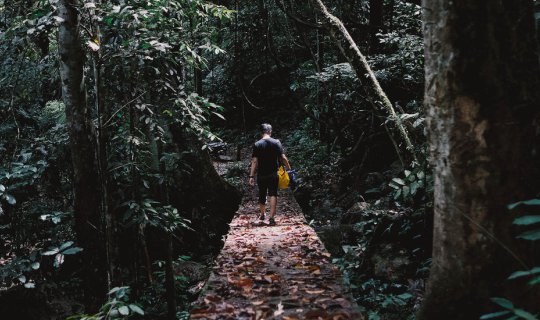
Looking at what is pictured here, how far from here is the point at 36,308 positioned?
6375mm

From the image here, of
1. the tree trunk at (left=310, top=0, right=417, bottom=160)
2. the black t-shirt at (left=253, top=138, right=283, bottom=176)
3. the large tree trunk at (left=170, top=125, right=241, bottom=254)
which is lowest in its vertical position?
the large tree trunk at (left=170, top=125, right=241, bottom=254)

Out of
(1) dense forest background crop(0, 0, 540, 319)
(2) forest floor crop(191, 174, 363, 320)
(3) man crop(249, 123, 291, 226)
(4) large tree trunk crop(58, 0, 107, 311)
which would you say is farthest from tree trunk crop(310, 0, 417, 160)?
(4) large tree trunk crop(58, 0, 107, 311)

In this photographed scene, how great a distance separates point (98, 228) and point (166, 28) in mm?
2937

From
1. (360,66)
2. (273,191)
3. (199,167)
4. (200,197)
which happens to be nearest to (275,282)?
(273,191)

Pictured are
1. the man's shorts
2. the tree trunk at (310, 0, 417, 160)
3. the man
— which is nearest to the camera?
the tree trunk at (310, 0, 417, 160)

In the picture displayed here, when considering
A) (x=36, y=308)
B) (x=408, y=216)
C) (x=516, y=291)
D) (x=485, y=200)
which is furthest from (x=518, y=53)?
(x=36, y=308)

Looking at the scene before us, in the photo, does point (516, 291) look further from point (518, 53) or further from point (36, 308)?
point (36, 308)

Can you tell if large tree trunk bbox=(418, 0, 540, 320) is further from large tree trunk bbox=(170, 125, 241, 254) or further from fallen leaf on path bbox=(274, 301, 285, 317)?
large tree trunk bbox=(170, 125, 241, 254)

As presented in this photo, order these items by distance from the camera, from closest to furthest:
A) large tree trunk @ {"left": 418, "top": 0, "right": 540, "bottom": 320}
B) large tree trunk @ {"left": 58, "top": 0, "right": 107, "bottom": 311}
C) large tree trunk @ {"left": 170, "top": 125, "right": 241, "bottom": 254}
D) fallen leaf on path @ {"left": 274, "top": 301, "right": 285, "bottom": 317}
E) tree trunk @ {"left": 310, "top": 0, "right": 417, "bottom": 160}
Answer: large tree trunk @ {"left": 418, "top": 0, "right": 540, "bottom": 320} → fallen leaf on path @ {"left": 274, "top": 301, "right": 285, "bottom": 317} → large tree trunk @ {"left": 58, "top": 0, "right": 107, "bottom": 311} → tree trunk @ {"left": 310, "top": 0, "right": 417, "bottom": 160} → large tree trunk @ {"left": 170, "top": 125, "right": 241, "bottom": 254}

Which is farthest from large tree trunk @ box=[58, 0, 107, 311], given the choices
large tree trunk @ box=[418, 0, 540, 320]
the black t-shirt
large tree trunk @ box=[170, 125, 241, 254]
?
large tree trunk @ box=[170, 125, 241, 254]

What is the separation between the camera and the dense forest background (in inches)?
91.8

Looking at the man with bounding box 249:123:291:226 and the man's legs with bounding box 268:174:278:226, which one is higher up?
the man with bounding box 249:123:291:226

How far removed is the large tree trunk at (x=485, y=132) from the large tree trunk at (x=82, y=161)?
3.63 m

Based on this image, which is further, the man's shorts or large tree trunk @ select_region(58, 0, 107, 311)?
the man's shorts
